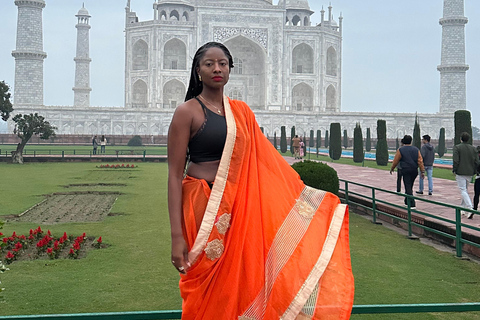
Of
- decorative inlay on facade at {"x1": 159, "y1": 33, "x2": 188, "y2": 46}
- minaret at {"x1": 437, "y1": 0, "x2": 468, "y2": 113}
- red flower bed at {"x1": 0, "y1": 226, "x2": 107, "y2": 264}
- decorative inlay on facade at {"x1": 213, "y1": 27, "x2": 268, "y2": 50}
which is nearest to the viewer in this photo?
red flower bed at {"x1": 0, "y1": 226, "x2": 107, "y2": 264}

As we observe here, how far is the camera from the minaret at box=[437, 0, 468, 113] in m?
34.3

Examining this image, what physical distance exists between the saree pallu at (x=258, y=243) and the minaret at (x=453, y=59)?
35.7 metres

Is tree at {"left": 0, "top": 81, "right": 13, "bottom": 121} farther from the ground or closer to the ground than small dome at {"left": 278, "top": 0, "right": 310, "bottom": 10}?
closer to the ground

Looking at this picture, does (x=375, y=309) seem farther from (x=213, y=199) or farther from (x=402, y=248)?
(x=402, y=248)

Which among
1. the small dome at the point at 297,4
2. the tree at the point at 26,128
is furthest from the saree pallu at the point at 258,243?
the small dome at the point at 297,4

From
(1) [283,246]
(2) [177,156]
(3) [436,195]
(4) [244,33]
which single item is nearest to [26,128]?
(3) [436,195]

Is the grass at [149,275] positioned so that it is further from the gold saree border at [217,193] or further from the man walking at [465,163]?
the gold saree border at [217,193]

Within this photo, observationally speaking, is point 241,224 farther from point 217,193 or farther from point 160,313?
point 160,313

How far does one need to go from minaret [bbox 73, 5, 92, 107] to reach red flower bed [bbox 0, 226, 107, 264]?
36048 millimetres

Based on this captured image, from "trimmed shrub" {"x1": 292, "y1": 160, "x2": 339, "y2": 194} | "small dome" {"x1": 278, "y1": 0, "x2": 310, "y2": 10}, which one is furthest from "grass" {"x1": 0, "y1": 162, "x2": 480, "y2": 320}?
"small dome" {"x1": 278, "y1": 0, "x2": 310, "y2": 10}

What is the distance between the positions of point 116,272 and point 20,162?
569 inches

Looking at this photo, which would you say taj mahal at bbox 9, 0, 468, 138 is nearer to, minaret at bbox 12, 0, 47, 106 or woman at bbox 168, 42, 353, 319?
minaret at bbox 12, 0, 47, 106

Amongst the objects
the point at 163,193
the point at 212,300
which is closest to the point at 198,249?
the point at 212,300

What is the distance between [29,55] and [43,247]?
101ft
